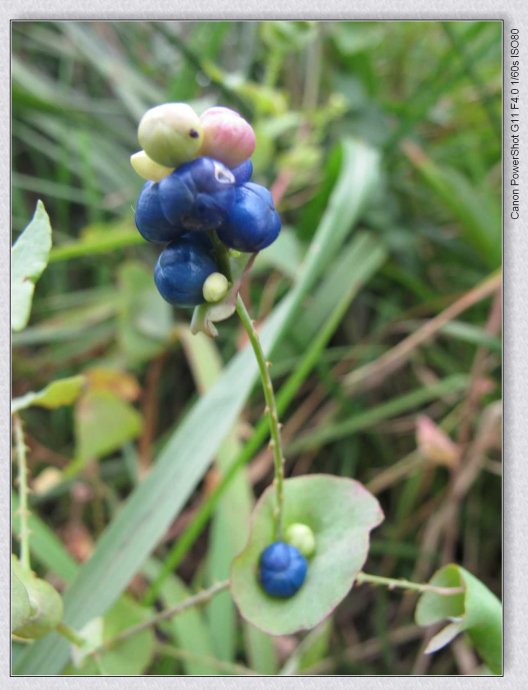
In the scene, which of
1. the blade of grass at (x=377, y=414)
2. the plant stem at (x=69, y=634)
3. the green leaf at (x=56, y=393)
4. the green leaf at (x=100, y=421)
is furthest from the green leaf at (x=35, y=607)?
the blade of grass at (x=377, y=414)

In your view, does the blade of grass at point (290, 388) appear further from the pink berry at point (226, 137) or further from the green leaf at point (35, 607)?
the pink berry at point (226, 137)

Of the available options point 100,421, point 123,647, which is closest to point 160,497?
point 123,647

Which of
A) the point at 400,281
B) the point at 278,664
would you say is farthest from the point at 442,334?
the point at 278,664

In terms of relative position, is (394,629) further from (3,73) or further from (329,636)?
(3,73)

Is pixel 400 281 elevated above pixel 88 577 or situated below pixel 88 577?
above

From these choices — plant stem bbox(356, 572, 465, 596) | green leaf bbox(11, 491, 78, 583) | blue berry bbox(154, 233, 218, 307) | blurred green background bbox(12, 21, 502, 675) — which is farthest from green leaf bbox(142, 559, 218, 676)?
blue berry bbox(154, 233, 218, 307)
